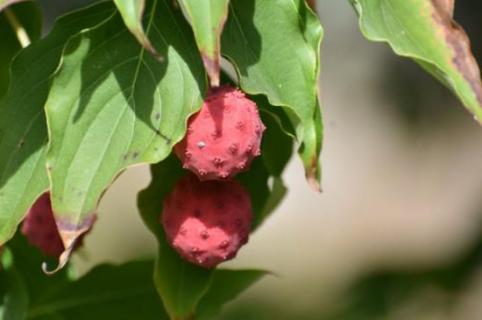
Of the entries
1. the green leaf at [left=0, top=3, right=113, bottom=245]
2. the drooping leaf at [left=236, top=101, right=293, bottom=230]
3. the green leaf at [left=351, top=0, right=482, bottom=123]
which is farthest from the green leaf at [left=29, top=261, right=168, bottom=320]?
the green leaf at [left=351, top=0, right=482, bottom=123]

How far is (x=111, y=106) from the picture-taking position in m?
1.44

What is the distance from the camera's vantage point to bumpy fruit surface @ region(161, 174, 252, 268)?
5.07 ft

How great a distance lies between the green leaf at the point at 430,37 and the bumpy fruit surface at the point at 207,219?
0.28 metres

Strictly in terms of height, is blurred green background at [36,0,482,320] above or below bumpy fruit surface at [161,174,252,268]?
below

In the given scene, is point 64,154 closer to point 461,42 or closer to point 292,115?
point 292,115

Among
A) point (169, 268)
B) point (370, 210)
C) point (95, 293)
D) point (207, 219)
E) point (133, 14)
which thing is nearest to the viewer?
point (133, 14)

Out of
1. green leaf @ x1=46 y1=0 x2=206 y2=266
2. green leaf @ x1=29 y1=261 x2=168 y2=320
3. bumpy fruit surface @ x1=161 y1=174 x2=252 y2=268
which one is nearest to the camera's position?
green leaf @ x1=46 y1=0 x2=206 y2=266

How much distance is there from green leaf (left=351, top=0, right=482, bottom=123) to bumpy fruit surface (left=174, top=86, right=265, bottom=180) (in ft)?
0.57

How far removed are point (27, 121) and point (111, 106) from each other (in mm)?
115

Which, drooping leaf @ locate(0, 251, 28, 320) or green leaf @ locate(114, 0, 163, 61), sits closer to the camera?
green leaf @ locate(114, 0, 163, 61)

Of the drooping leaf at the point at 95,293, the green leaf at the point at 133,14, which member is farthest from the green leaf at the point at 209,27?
the drooping leaf at the point at 95,293

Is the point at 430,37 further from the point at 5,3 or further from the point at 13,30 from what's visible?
the point at 13,30

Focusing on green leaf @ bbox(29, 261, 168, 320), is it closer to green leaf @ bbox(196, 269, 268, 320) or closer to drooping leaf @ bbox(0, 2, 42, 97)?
green leaf @ bbox(196, 269, 268, 320)

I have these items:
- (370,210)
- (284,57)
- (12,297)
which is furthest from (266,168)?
(370,210)
